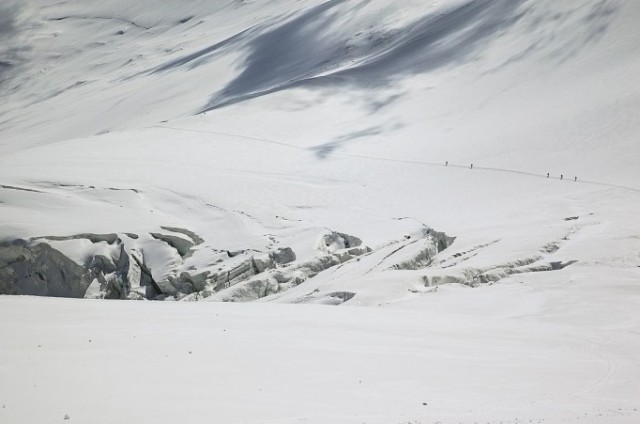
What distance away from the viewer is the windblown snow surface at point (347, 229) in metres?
10.9

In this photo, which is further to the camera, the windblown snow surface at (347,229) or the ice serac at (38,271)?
the ice serac at (38,271)

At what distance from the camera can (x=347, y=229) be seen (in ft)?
108

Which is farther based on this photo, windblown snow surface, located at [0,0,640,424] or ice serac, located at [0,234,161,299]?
ice serac, located at [0,234,161,299]

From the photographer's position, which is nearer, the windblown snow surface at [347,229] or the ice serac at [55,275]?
the windblown snow surface at [347,229]

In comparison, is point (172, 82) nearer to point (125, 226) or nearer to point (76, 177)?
point (76, 177)

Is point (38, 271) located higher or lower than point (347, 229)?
Result: higher

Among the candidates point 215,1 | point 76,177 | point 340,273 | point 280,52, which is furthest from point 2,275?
point 215,1

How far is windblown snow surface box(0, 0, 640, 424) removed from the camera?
10875 millimetres

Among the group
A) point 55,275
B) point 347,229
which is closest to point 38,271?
point 55,275

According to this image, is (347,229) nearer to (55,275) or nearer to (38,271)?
(55,275)

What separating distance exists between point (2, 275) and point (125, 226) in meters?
4.87

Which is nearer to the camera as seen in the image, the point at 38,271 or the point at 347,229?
the point at 38,271

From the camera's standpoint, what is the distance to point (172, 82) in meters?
82.1

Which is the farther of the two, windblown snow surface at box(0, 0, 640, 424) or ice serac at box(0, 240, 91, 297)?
ice serac at box(0, 240, 91, 297)
